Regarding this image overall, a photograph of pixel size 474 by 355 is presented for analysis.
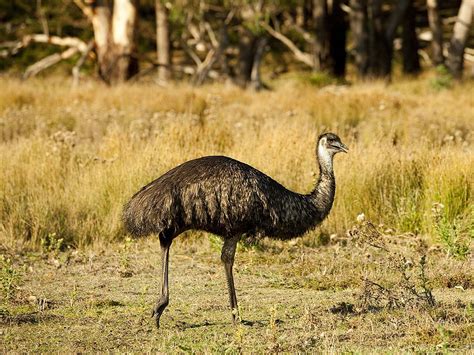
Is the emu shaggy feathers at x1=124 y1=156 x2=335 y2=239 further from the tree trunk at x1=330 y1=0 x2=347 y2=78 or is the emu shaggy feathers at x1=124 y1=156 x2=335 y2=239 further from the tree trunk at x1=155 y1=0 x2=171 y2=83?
the tree trunk at x1=330 y1=0 x2=347 y2=78

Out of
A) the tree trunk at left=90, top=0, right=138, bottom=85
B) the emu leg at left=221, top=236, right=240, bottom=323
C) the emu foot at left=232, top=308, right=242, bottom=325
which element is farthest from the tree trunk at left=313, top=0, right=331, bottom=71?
the emu foot at left=232, top=308, right=242, bottom=325

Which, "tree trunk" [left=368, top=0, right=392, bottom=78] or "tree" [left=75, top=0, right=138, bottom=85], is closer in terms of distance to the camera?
"tree" [left=75, top=0, right=138, bottom=85]

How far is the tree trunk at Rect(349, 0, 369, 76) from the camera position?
1031 inches

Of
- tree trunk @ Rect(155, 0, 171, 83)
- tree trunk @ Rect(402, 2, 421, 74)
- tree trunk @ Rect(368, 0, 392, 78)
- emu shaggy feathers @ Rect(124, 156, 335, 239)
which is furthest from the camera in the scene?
tree trunk @ Rect(402, 2, 421, 74)

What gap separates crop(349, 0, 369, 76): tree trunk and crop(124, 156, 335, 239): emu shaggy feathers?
62.2ft

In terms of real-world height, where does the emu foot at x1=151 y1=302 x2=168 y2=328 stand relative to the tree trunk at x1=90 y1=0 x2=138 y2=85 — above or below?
above

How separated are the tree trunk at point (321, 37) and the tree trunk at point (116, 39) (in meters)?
5.45

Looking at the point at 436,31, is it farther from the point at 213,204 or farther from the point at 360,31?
the point at 213,204

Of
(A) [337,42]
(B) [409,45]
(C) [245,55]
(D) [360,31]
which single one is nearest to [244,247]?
(C) [245,55]

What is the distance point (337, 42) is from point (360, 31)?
3264 millimetres

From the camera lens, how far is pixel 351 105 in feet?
57.3

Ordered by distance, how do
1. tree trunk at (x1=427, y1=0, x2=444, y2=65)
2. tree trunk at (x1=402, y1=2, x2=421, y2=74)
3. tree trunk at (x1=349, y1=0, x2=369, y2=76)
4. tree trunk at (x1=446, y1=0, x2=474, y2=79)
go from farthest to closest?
tree trunk at (x1=402, y1=2, x2=421, y2=74) → tree trunk at (x1=349, y1=0, x2=369, y2=76) → tree trunk at (x1=427, y1=0, x2=444, y2=65) → tree trunk at (x1=446, y1=0, x2=474, y2=79)

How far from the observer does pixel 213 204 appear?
743cm

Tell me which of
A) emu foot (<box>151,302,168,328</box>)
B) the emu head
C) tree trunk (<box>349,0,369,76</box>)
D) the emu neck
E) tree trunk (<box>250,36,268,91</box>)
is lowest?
tree trunk (<box>250,36,268,91</box>)
